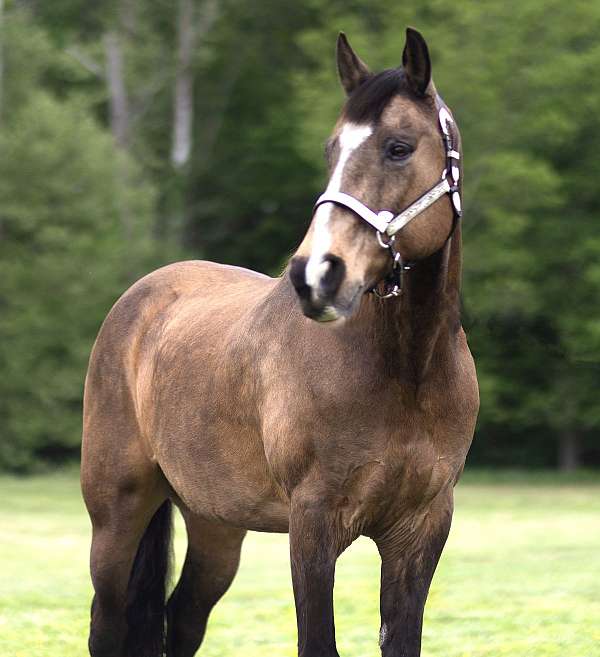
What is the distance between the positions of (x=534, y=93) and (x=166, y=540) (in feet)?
90.3

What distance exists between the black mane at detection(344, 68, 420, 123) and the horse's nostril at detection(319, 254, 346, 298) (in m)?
0.55

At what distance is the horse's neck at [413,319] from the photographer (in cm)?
422

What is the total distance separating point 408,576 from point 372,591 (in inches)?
264

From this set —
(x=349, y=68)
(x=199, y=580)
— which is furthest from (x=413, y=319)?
(x=199, y=580)

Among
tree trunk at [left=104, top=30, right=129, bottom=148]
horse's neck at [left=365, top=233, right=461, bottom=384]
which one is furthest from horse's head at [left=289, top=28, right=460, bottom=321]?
tree trunk at [left=104, top=30, right=129, bottom=148]

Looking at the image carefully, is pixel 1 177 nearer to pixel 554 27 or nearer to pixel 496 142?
pixel 496 142

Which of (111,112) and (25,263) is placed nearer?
(25,263)

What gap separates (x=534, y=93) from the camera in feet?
104

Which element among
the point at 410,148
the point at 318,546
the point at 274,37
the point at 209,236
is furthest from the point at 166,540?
the point at 274,37

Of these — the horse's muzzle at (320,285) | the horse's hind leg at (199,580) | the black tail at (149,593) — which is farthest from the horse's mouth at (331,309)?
the black tail at (149,593)

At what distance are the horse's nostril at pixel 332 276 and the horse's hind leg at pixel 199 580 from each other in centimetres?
248

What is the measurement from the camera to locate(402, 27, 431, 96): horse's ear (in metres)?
3.93

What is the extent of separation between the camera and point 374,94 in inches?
157

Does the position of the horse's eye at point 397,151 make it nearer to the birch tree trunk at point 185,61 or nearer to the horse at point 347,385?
the horse at point 347,385
